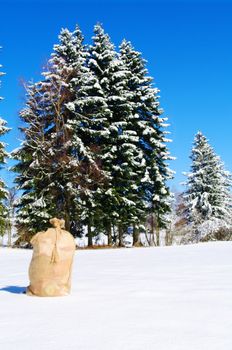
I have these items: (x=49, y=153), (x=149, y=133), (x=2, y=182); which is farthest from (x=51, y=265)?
(x=149, y=133)

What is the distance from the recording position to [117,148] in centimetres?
2872

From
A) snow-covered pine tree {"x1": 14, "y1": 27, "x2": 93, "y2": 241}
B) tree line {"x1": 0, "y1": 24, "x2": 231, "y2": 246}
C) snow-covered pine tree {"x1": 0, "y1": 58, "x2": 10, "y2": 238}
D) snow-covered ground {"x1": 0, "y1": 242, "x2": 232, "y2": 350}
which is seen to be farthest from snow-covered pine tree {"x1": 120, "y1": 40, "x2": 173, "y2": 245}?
snow-covered ground {"x1": 0, "y1": 242, "x2": 232, "y2": 350}

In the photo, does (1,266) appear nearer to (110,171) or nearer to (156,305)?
(156,305)

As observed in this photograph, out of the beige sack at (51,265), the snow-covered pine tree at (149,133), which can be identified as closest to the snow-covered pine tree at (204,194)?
the snow-covered pine tree at (149,133)

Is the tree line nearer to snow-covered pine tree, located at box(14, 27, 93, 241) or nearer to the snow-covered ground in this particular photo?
snow-covered pine tree, located at box(14, 27, 93, 241)

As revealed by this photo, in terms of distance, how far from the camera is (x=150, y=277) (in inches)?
422

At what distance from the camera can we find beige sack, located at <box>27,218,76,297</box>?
27.8 ft

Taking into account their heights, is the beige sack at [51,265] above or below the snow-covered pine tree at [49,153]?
below

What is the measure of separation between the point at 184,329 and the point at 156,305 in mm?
1553

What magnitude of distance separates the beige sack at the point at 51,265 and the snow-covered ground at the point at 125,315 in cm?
24

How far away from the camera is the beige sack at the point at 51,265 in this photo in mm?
8484

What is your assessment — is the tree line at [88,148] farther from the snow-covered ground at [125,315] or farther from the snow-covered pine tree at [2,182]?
the snow-covered ground at [125,315]

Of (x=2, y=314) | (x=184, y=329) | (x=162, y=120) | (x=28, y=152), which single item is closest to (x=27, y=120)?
(x=28, y=152)

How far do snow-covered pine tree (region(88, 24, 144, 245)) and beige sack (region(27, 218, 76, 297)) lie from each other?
58.8 ft
